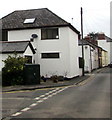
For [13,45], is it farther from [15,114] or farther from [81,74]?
[15,114]

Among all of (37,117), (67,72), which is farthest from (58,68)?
(37,117)

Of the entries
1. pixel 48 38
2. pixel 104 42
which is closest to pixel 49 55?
pixel 48 38

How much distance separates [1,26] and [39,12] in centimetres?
474

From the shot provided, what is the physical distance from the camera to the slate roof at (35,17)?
24438mm

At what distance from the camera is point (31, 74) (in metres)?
18.9

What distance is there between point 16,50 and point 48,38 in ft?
14.6

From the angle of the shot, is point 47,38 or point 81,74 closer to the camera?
point 47,38

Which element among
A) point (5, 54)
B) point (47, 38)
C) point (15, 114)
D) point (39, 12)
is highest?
point (39, 12)

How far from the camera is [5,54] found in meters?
21.7

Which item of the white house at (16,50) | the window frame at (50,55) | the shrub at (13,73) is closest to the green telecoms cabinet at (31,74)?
the shrub at (13,73)

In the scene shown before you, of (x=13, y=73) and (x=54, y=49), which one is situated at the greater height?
(x=54, y=49)

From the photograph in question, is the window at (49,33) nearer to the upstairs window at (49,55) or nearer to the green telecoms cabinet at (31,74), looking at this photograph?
the upstairs window at (49,55)

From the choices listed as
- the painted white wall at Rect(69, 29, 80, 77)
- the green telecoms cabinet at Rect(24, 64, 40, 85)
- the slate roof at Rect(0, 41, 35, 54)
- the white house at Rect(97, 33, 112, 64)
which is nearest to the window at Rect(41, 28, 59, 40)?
the painted white wall at Rect(69, 29, 80, 77)

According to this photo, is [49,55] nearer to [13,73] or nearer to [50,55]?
[50,55]
